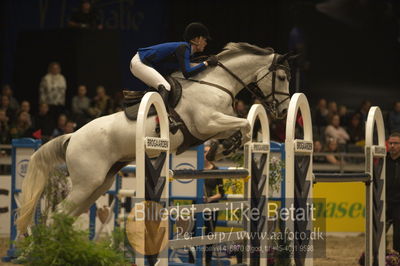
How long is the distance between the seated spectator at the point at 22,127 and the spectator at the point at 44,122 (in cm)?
21

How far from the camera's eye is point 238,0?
15.1m

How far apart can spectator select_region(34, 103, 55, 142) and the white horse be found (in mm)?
4177

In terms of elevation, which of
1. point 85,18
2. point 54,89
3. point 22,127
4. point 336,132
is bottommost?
point 22,127

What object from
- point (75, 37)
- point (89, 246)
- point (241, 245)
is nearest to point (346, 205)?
point (75, 37)

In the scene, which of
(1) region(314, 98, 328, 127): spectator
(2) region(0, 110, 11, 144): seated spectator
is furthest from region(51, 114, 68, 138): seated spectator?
(1) region(314, 98, 328, 127): spectator

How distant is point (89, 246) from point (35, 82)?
27.9ft

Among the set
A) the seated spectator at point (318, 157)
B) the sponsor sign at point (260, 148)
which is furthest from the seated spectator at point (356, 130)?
the sponsor sign at point (260, 148)

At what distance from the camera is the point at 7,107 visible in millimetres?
10461

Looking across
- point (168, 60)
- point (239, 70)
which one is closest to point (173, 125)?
point (168, 60)

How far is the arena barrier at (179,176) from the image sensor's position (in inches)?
159

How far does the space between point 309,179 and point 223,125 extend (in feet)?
3.05

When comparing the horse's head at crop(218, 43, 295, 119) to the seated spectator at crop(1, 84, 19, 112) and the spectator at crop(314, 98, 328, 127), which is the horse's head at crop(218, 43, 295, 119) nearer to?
the seated spectator at crop(1, 84, 19, 112)

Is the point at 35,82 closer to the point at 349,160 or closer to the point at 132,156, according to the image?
the point at 349,160

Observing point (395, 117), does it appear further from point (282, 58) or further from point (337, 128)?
point (282, 58)
